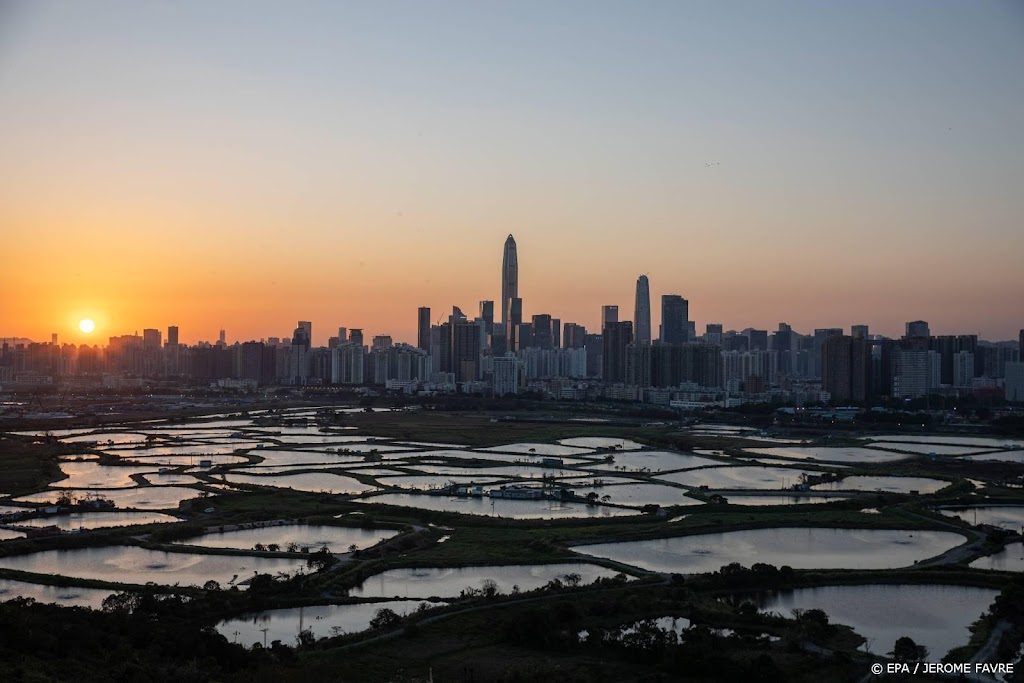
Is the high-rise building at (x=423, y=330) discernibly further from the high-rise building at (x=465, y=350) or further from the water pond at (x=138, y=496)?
the water pond at (x=138, y=496)

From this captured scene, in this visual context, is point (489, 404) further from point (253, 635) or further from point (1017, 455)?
point (253, 635)

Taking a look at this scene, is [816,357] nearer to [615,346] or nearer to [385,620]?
[615,346]

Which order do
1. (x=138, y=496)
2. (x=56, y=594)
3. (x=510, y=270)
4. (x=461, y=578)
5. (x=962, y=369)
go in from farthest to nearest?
(x=510, y=270), (x=962, y=369), (x=138, y=496), (x=461, y=578), (x=56, y=594)

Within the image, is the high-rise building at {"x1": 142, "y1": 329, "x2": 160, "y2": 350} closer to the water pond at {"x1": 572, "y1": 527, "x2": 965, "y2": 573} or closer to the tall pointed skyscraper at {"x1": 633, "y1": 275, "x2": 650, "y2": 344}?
the tall pointed skyscraper at {"x1": 633, "y1": 275, "x2": 650, "y2": 344}

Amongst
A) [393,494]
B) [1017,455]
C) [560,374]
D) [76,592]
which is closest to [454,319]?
[560,374]

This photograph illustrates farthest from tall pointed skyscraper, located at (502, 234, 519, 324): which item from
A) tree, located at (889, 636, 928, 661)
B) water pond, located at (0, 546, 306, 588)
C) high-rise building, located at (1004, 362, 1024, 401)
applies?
tree, located at (889, 636, 928, 661)

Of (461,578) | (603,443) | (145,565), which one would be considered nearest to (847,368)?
(603,443)
